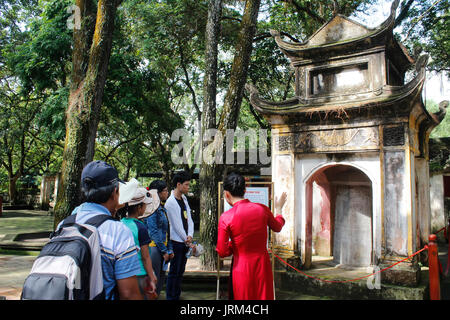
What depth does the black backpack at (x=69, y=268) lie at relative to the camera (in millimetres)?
1722

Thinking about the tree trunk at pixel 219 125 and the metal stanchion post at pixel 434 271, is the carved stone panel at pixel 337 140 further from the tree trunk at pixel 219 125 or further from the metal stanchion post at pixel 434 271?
the metal stanchion post at pixel 434 271

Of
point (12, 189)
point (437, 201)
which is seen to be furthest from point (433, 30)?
point (12, 189)

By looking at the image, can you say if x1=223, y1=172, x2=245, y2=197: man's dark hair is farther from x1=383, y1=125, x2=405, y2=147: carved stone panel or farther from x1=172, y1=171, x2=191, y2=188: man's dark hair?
x1=383, y1=125, x2=405, y2=147: carved stone panel

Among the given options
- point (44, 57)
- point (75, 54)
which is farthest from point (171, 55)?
point (75, 54)

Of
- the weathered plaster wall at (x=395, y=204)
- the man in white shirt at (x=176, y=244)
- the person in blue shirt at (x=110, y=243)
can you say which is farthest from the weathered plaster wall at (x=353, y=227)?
the person in blue shirt at (x=110, y=243)

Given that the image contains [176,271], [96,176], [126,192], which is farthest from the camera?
[176,271]

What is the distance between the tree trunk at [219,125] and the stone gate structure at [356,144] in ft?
2.24

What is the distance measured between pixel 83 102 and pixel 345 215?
632cm

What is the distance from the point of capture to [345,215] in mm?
7695

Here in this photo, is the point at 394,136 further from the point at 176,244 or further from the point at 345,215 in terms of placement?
the point at 176,244

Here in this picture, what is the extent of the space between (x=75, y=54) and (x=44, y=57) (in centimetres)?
381

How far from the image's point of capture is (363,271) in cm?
693

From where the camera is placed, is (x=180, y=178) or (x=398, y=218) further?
(x=398, y=218)

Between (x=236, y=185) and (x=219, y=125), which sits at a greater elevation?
(x=219, y=125)
